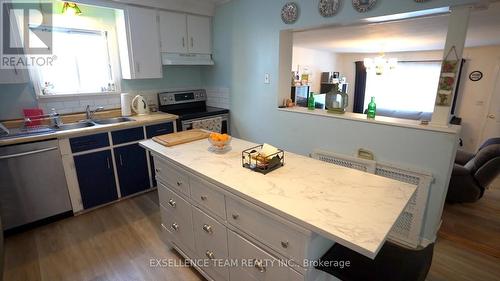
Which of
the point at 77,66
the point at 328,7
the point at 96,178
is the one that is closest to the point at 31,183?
the point at 96,178

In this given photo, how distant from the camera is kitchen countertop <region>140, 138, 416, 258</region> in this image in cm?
91

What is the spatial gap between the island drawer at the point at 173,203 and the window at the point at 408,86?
522 centimetres

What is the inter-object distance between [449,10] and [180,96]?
10.1 feet

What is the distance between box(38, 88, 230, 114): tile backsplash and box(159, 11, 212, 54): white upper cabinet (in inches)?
24.7

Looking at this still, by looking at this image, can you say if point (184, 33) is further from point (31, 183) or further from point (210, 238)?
point (210, 238)

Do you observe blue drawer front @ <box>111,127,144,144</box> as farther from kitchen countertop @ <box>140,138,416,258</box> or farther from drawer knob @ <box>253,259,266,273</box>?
drawer knob @ <box>253,259,266,273</box>

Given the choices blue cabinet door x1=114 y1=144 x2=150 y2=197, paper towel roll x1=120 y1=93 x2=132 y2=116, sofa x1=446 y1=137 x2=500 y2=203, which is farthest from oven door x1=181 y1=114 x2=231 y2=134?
sofa x1=446 y1=137 x2=500 y2=203

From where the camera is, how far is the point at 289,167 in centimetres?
149

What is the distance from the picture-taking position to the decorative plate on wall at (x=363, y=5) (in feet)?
6.46

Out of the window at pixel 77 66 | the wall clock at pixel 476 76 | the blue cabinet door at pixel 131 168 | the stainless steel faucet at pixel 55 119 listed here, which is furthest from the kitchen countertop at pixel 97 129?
the wall clock at pixel 476 76

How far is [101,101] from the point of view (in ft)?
9.93

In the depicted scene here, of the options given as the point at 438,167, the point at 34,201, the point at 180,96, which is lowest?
the point at 34,201

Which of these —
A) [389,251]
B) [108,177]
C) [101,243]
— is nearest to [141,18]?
[108,177]

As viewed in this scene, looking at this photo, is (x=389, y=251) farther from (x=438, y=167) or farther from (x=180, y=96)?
(x=180, y=96)
